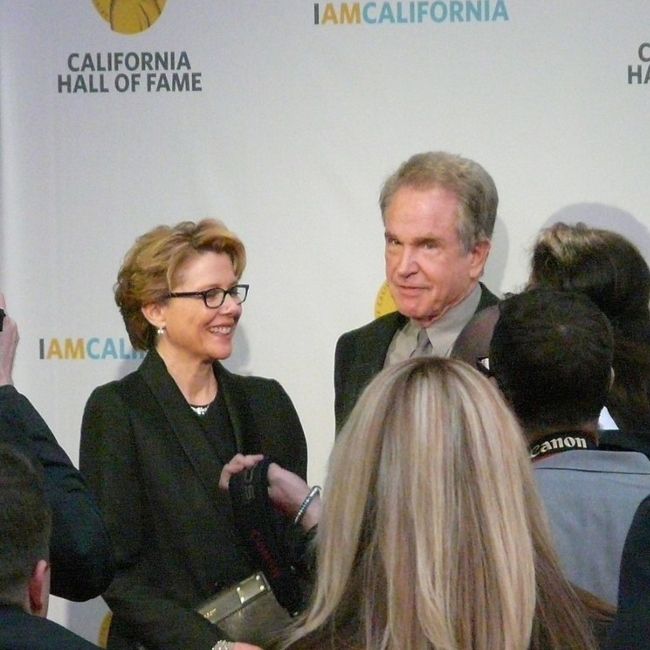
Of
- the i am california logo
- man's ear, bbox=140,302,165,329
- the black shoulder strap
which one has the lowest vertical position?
the black shoulder strap

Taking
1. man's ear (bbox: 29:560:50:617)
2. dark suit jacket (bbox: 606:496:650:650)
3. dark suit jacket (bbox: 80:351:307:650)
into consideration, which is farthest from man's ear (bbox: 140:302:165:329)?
dark suit jacket (bbox: 606:496:650:650)

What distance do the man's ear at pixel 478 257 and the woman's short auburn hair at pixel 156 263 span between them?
22.9 inches

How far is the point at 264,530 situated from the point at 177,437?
578 millimetres

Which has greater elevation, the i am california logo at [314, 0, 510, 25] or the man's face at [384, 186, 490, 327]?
the i am california logo at [314, 0, 510, 25]

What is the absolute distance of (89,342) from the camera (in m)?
3.62

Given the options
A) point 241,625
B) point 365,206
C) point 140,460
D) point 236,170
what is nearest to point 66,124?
point 236,170

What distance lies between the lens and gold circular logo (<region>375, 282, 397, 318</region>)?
138 inches

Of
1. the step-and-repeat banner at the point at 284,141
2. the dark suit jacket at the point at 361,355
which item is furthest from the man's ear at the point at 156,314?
the step-and-repeat banner at the point at 284,141

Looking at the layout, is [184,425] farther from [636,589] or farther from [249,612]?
[636,589]

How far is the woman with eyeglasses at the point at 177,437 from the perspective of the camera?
271 centimetres

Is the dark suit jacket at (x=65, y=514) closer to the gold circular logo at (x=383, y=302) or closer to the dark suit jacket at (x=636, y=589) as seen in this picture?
the dark suit jacket at (x=636, y=589)

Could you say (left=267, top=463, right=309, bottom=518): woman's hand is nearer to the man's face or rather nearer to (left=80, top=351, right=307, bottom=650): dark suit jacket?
(left=80, top=351, right=307, bottom=650): dark suit jacket

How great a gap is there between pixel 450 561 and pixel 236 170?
2.23 metres

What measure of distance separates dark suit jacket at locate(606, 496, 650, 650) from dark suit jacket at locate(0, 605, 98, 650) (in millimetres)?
668
